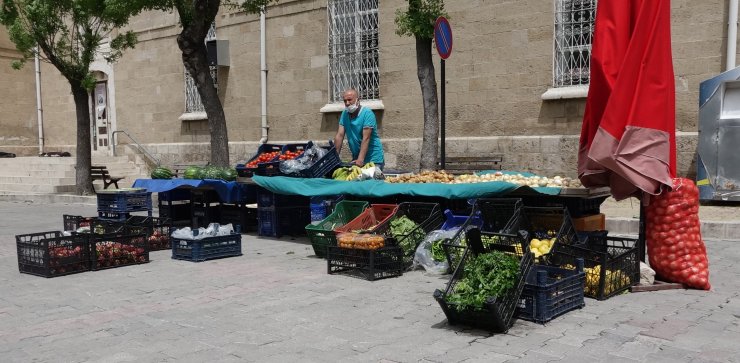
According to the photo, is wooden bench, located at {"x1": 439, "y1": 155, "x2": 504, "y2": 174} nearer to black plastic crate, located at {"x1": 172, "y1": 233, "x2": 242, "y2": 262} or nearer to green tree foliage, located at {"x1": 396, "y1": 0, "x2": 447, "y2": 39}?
green tree foliage, located at {"x1": 396, "y1": 0, "x2": 447, "y2": 39}

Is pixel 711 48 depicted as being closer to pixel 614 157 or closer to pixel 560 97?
pixel 560 97

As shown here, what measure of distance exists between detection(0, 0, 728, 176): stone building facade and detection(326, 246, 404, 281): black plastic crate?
22.4 ft

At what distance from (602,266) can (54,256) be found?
227 inches

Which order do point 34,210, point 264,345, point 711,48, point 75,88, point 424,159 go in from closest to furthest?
1. point 264,345
2. point 711,48
3. point 424,159
4. point 34,210
5. point 75,88

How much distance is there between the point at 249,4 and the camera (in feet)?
45.3

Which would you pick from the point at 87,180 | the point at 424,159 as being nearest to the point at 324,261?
the point at 424,159

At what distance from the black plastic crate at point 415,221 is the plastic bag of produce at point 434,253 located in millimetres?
96

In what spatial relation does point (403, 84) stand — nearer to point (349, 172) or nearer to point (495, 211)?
point (349, 172)

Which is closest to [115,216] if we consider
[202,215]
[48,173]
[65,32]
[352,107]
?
[202,215]

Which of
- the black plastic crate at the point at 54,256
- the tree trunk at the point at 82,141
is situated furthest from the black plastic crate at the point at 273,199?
the tree trunk at the point at 82,141

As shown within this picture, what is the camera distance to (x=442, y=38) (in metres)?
9.29

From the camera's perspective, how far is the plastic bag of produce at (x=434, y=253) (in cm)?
681

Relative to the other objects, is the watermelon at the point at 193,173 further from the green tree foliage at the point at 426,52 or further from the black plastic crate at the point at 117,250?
the green tree foliage at the point at 426,52

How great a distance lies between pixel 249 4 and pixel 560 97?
692cm
